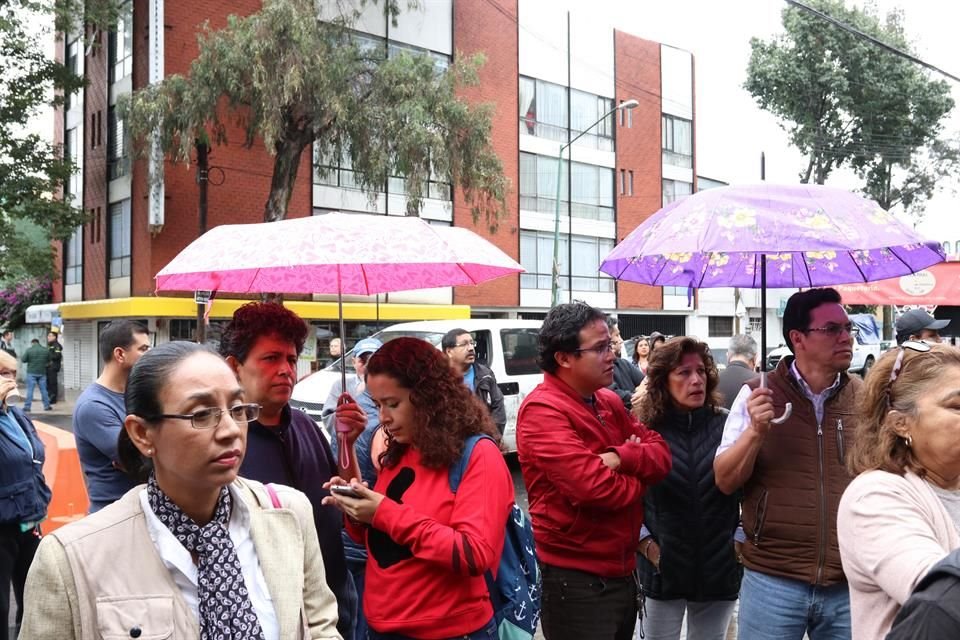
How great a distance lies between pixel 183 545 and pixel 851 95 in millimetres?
37985

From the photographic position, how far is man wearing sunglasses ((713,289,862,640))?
3162mm

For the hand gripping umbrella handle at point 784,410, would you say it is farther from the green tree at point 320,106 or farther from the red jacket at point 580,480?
the green tree at point 320,106

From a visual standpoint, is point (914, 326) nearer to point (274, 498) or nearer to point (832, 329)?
point (832, 329)

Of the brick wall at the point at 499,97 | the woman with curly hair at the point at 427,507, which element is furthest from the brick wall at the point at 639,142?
the woman with curly hair at the point at 427,507

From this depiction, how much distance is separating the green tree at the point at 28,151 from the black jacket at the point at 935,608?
77.5 ft

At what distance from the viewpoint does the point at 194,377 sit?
1925 millimetres

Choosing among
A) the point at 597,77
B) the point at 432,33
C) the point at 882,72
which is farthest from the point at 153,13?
the point at 882,72

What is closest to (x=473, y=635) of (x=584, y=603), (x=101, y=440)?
(x=584, y=603)

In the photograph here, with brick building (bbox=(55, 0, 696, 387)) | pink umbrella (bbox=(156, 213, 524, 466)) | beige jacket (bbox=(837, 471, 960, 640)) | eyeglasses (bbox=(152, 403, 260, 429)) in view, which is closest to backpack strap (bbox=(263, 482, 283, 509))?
eyeglasses (bbox=(152, 403, 260, 429))

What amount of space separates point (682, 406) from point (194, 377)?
2528 millimetres

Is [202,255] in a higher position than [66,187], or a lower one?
lower

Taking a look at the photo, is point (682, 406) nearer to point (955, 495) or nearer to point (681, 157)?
point (955, 495)

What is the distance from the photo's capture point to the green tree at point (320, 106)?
18.9 m

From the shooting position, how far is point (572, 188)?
1309 inches
